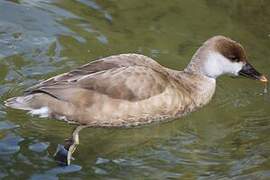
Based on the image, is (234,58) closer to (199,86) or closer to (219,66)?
(219,66)

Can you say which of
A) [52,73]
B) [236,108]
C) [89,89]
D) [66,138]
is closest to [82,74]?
[89,89]

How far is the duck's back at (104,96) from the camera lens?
20.4 ft

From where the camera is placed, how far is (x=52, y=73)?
738cm

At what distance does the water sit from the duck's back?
1.08 ft

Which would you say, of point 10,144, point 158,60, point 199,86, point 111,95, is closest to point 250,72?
point 199,86

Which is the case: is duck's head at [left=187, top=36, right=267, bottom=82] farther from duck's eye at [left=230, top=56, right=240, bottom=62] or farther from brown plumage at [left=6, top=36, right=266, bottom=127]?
brown plumage at [left=6, top=36, right=266, bottom=127]

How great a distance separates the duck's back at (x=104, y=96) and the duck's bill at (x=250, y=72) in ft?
2.88

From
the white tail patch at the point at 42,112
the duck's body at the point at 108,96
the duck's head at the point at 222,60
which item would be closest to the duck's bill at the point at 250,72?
the duck's head at the point at 222,60

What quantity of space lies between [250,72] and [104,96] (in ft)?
5.07

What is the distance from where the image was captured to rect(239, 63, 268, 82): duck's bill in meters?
6.96

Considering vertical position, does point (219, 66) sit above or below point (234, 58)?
below

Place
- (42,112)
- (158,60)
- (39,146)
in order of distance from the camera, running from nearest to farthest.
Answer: (42,112), (39,146), (158,60)

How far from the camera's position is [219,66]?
697 centimetres

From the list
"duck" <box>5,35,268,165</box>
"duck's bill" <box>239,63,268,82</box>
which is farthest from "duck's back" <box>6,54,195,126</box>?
"duck's bill" <box>239,63,268,82</box>
